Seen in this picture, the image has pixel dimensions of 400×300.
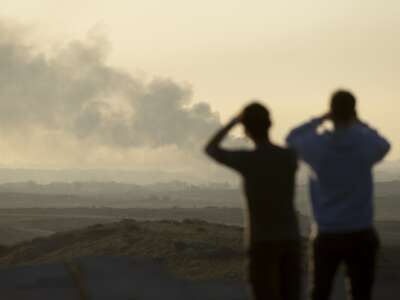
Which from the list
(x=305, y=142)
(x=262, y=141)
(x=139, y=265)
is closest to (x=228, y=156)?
(x=262, y=141)

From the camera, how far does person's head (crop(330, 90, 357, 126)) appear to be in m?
5.16

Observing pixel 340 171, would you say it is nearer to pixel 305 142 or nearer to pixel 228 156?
pixel 305 142

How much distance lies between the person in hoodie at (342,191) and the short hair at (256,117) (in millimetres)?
218

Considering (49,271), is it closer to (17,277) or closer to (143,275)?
(17,277)

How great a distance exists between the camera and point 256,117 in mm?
5051

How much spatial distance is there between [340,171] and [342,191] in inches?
5.0

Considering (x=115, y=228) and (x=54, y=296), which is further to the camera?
(x=115, y=228)

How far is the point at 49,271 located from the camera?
1153cm

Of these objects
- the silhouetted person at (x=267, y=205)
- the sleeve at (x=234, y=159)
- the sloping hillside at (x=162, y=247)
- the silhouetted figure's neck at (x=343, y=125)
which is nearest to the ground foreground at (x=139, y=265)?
the sloping hillside at (x=162, y=247)

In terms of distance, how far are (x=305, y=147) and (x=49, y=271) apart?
716 centimetres

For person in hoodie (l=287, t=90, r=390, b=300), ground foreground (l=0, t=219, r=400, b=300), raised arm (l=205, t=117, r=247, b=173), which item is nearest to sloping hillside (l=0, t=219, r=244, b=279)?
ground foreground (l=0, t=219, r=400, b=300)

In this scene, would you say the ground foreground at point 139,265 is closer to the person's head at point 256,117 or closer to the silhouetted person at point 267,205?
the silhouetted person at point 267,205

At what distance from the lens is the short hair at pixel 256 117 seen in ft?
16.6

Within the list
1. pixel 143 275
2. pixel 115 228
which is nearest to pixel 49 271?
pixel 143 275
